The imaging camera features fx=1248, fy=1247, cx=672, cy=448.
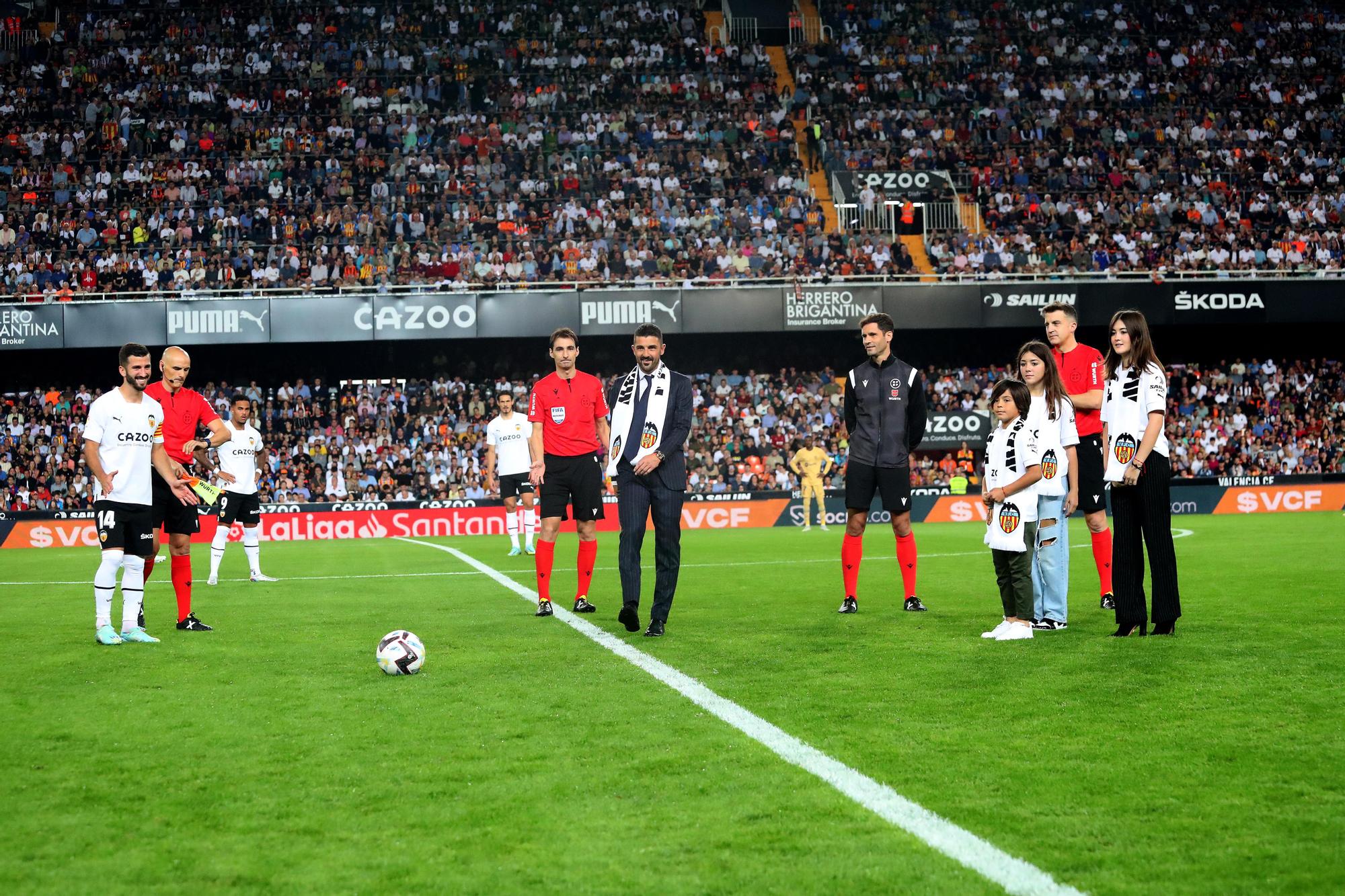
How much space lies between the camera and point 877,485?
997 centimetres

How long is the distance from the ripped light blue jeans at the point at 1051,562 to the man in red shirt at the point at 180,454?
20.0 ft

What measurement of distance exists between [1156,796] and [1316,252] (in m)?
36.2

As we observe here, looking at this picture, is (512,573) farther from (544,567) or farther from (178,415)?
(178,415)

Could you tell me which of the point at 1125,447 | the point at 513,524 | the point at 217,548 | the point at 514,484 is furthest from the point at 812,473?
the point at 1125,447

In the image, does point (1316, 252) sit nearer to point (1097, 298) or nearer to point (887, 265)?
point (1097, 298)

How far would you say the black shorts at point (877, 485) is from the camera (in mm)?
9859

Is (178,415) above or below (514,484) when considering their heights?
above

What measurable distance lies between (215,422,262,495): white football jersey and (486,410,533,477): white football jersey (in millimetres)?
4663

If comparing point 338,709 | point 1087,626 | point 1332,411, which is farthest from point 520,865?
point 1332,411

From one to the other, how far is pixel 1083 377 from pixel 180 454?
287 inches

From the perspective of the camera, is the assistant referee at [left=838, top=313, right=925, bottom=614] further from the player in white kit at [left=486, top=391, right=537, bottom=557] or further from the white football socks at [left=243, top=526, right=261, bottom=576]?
the player in white kit at [left=486, top=391, right=537, bottom=557]

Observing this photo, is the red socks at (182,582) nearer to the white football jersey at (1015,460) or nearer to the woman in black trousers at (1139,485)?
the white football jersey at (1015,460)

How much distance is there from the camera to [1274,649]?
739cm

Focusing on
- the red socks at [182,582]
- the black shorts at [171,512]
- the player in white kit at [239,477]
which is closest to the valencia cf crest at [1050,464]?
the black shorts at [171,512]
